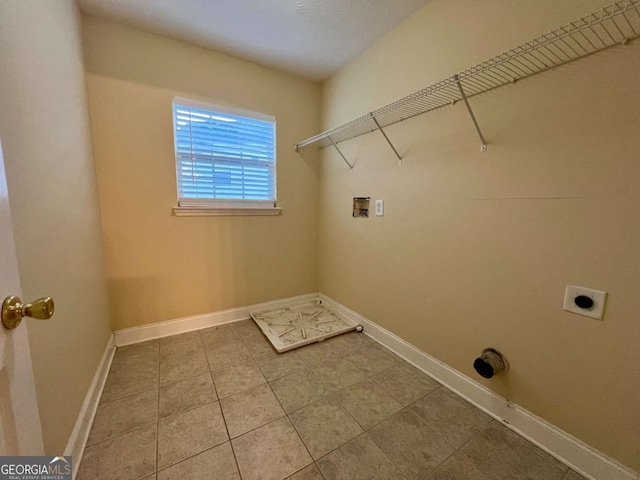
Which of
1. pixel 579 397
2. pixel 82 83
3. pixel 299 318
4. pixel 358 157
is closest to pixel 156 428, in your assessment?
pixel 299 318

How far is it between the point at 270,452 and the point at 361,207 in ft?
5.85

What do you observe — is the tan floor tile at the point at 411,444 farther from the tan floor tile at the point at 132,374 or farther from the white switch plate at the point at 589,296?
the tan floor tile at the point at 132,374

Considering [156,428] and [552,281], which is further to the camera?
[156,428]

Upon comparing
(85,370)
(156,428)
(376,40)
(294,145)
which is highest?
(376,40)

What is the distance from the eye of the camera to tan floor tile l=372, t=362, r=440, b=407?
1.52 m

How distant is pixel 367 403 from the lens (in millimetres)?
1452

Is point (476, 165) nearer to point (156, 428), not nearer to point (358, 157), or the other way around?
point (358, 157)

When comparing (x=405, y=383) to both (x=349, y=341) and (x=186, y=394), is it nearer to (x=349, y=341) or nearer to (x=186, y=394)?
(x=349, y=341)

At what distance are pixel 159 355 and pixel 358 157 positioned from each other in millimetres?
2292

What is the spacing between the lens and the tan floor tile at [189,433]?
1139 millimetres

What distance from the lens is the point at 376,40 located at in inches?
75.4

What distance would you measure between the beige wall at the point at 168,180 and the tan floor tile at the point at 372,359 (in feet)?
3.74

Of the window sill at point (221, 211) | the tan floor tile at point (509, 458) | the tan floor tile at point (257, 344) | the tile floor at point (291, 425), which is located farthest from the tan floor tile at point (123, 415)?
the tan floor tile at point (509, 458)

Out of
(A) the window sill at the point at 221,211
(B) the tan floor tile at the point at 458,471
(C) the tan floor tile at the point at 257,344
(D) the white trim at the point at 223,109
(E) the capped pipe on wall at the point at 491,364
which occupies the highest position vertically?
(D) the white trim at the point at 223,109
